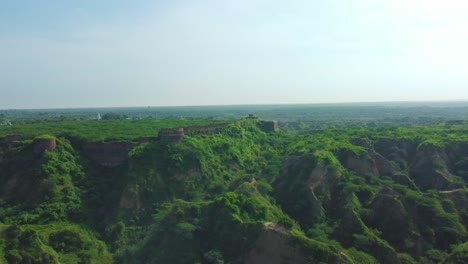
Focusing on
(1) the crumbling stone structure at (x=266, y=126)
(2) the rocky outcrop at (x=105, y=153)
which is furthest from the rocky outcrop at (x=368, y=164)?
(1) the crumbling stone structure at (x=266, y=126)

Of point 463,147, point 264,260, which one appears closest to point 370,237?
point 264,260

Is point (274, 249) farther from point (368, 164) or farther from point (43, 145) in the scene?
point (43, 145)

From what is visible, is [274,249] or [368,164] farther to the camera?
[368,164]

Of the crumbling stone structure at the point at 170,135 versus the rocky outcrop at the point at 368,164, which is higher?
the crumbling stone structure at the point at 170,135

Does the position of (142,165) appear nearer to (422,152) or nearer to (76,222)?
(76,222)

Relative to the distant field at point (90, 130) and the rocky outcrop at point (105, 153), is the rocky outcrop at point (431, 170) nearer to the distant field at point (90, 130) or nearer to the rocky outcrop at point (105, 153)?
the distant field at point (90, 130)

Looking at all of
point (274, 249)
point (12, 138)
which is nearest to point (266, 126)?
point (12, 138)

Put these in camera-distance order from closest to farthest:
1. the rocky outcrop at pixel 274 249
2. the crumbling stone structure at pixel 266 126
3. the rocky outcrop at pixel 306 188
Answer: the rocky outcrop at pixel 274 249 < the rocky outcrop at pixel 306 188 < the crumbling stone structure at pixel 266 126
